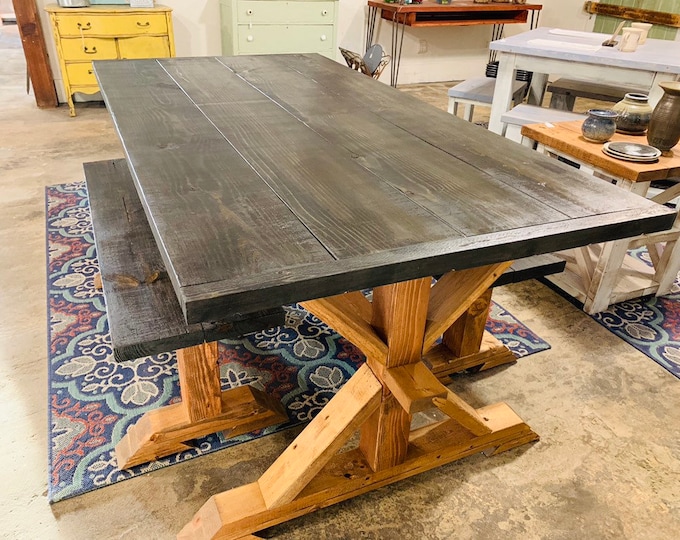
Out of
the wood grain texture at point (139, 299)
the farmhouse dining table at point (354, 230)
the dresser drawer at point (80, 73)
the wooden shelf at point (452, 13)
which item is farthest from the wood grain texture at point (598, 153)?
the dresser drawer at point (80, 73)

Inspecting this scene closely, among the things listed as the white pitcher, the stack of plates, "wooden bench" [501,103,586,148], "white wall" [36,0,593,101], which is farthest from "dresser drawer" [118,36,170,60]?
the stack of plates

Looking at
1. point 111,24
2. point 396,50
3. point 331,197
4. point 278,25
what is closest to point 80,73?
point 111,24

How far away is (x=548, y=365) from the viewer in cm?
192

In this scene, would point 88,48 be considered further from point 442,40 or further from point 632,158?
point 632,158

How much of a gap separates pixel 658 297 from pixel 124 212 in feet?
7.02

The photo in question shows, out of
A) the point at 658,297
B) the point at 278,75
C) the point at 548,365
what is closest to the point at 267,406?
the point at 548,365

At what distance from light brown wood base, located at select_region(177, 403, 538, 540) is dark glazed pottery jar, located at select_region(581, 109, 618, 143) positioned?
1112mm

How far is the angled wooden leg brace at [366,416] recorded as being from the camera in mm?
1229

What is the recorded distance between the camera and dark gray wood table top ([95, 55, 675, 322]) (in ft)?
2.90

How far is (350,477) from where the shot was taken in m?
1.38

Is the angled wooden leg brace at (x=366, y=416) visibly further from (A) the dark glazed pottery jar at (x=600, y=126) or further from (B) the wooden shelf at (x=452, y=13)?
(B) the wooden shelf at (x=452, y=13)

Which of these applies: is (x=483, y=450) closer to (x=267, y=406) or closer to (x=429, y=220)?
(x=267, y=406)

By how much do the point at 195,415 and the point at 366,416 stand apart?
0.51 meters

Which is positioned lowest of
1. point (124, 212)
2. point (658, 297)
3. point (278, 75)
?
point (658, 297)
